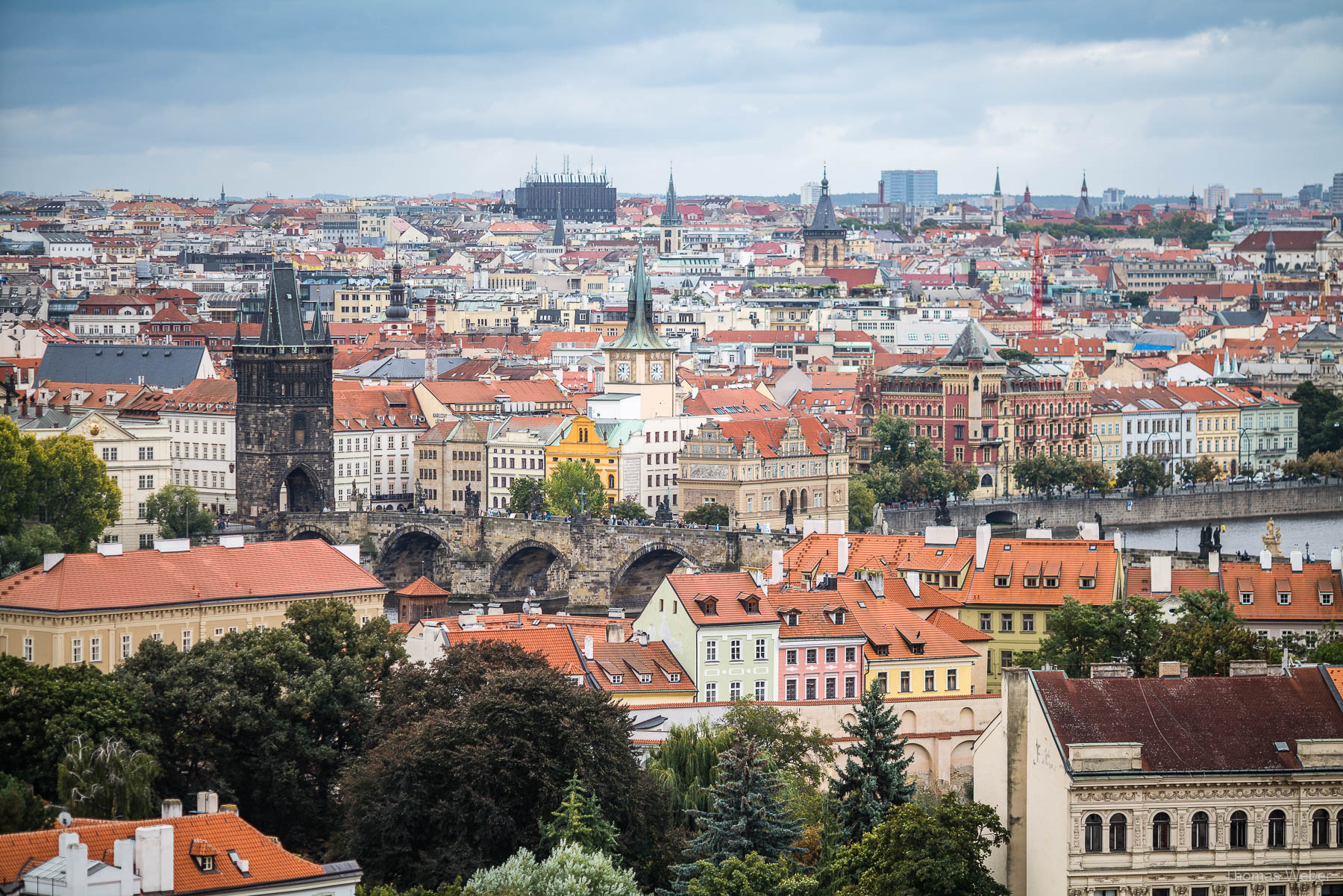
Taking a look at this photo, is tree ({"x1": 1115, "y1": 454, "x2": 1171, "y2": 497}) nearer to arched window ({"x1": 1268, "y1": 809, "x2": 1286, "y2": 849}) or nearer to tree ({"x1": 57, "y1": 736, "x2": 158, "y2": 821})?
tree ({"x1": 57, "y1": 736, "x2": 158, "y2": 821})

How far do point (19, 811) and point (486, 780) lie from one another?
7.56 m

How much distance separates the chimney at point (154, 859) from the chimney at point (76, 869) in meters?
0.80

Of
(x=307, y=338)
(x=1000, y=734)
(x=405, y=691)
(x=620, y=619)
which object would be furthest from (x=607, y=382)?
(x=1000, y=734)

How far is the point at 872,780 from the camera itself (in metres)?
44.0

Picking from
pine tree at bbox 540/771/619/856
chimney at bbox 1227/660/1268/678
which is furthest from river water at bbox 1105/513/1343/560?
pine tree at bbox 540/771/619/856

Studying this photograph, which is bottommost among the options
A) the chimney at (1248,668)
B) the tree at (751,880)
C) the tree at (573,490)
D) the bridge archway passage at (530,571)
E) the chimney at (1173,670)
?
the bridge archway passage at (530,571)

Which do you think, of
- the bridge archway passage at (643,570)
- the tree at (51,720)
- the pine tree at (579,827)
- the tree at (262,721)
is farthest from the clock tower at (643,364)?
the pine tree at (579,827)

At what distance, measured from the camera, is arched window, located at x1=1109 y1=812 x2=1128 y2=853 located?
4081 cm

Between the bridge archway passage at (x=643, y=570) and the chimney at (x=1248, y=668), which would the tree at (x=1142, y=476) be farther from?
the chimney at (x=1248, y=668)

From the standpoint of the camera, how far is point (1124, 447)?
152 m

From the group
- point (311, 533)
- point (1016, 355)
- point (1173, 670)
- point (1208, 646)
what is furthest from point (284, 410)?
point (1173, 670)

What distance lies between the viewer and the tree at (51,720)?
48.6 metres

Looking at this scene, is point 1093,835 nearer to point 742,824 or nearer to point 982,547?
point 742,824

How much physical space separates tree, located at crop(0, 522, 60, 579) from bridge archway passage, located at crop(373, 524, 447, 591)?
2624 cm
